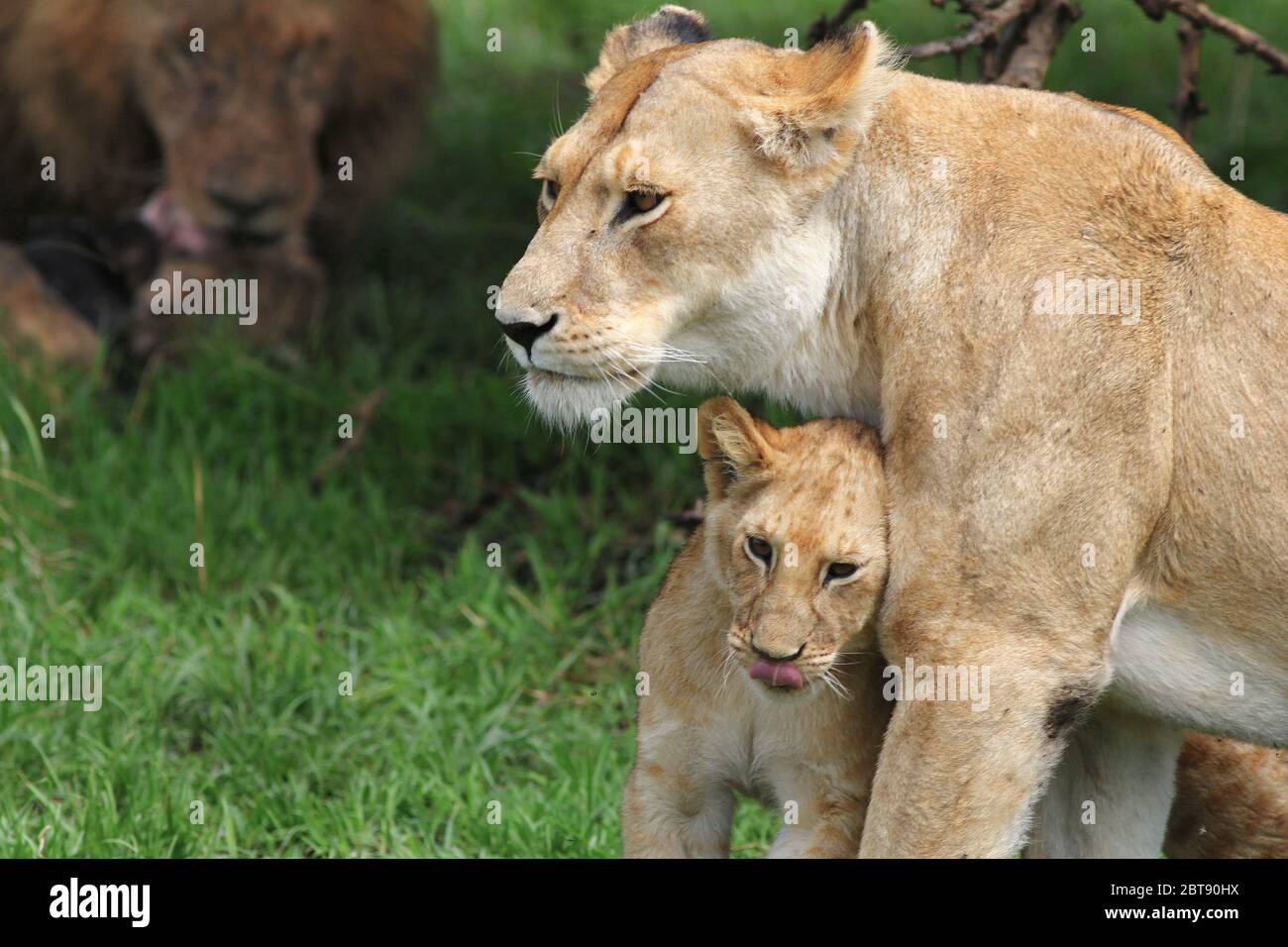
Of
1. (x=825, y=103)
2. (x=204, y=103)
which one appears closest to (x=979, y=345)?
(x=825, y=103)

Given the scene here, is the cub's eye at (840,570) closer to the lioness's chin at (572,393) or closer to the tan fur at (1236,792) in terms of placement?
the lioness's chin at (572,393)

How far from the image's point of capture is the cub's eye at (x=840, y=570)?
4105 millimetres

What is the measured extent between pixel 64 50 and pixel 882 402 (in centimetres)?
590

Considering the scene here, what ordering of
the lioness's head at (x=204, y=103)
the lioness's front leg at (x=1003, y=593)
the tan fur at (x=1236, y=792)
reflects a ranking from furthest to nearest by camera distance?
1. the lioness's head at (x=204, y=103)
2. the tan fur at (x=1236, y=792)
3. the lioness's front leg at (x=1003, y=593)

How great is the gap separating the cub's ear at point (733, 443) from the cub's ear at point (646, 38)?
3.17ft

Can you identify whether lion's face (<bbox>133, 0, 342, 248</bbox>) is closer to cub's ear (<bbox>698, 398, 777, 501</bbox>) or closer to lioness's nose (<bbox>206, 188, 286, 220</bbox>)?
lioness's nose (<bbox>206, 188, 286, 220</bbox>)

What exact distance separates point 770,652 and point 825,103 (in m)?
1.27

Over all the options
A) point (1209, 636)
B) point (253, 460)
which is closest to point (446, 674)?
point (253, 460)

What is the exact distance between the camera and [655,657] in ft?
15.2

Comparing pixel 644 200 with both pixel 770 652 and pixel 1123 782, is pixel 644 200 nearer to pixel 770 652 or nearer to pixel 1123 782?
pixel 770 652

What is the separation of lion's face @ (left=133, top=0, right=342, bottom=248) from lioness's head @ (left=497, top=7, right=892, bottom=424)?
403cm

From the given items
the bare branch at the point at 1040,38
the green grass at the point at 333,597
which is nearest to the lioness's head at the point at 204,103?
the green grass at the point at 333,597

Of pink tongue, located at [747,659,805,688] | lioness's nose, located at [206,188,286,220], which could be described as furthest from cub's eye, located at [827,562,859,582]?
lioness's nose, located at [206,188,286,220]
